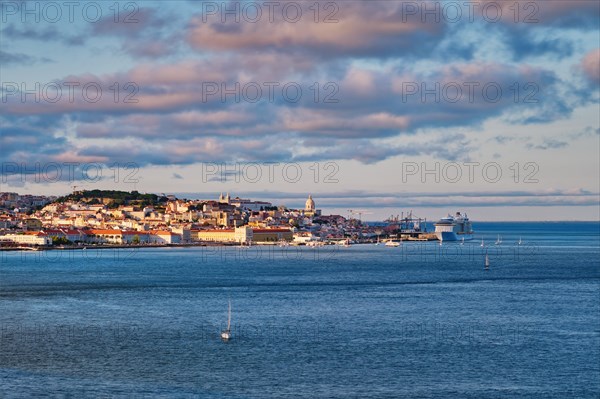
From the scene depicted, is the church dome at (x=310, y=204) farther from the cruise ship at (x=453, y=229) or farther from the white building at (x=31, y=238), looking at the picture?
the white building at (x=31, y=238)

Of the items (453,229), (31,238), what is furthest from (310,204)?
(31,238)

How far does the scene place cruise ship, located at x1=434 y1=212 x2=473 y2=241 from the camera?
5374 inches

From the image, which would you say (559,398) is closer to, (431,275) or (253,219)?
(431,275)

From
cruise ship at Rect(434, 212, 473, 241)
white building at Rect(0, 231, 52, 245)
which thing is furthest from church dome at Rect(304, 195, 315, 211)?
white building at Rect(0, 231, 52, 245)

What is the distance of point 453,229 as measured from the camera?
483 feet

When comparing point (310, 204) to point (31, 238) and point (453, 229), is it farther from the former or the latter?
point (31, 238)

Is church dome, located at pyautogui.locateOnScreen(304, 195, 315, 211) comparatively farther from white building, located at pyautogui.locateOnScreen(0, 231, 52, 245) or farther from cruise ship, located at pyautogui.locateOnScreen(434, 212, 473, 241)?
white building, located at pyautogui.locateOnScreen(0, 231, 52, 245)

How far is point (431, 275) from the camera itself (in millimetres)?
54094

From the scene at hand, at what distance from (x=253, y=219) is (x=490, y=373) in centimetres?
13049

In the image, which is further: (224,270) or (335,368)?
(224,270)

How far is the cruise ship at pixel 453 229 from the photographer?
136 m

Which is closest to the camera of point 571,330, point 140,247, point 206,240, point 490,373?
point 490,373

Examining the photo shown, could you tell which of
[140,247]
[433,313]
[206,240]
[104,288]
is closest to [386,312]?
[433,313]

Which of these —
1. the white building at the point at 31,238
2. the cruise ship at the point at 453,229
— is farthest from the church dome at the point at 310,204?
the white building at the point at 31,238
